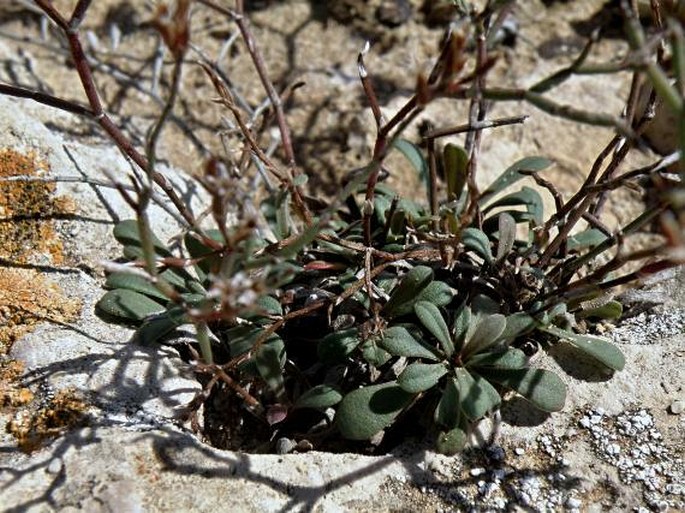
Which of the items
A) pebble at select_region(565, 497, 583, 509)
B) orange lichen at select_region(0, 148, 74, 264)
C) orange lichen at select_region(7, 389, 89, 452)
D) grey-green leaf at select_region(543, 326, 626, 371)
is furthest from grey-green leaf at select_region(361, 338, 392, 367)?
orange lichen at select_region(0, 148, 74, 264)

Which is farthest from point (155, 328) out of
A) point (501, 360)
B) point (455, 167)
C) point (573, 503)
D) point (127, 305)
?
point (573, 503)

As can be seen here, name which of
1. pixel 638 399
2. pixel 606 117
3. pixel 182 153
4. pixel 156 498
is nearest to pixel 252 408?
pixel 156 498

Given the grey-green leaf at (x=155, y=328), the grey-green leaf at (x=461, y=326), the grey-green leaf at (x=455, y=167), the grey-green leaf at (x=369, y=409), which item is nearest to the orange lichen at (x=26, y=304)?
the grey-green leaf at (x=155, y=328)

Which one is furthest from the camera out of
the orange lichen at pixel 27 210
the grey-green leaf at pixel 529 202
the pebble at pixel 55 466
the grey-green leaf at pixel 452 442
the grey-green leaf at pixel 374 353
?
the grey-green leaf at pixel 529 202

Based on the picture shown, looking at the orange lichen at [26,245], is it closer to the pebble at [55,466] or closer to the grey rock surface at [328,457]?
the grey rock surface at [328,457]

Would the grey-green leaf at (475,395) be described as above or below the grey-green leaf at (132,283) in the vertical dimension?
below

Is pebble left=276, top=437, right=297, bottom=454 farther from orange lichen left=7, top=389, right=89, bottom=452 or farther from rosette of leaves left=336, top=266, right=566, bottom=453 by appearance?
orange lichen left=7, top=389, right=89, bottom=452

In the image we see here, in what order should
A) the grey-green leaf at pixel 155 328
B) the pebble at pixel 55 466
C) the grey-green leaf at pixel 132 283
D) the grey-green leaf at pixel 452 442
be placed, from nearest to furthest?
the pebble at pixel 55 466
the grey-green leaf at pixel 452 442
the grey-green leaf at pixel 155 328
the grey-green leaf at pixel 132 283
